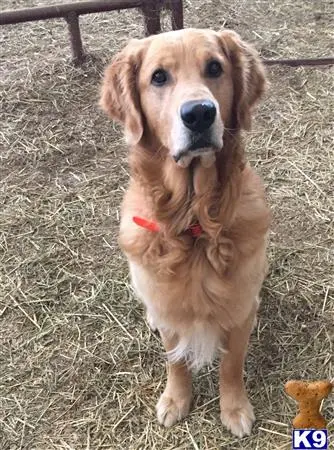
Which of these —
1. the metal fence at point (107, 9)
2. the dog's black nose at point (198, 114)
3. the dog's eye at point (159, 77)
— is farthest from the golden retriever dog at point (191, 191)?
the metal fence at point (107, 9)

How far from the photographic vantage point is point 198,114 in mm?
2156

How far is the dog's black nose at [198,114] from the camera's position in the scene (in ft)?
7.06

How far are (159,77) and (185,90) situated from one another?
0.65ft

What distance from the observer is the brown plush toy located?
2047 mm

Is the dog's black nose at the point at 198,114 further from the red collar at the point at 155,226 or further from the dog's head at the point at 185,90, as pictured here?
the red collar at the point at 155,226

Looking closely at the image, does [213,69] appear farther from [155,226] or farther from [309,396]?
[309,396]

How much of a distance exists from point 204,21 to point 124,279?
3180 mm

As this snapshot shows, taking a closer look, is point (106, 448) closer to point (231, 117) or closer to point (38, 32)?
point (231, 117)

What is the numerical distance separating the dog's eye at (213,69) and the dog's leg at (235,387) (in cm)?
104

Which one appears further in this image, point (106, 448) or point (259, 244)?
point (106, 448)

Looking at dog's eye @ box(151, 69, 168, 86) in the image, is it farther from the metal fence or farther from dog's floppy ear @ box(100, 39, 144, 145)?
the metal fence

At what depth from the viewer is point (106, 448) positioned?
278 cm

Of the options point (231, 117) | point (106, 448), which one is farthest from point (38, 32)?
point (106, 448)

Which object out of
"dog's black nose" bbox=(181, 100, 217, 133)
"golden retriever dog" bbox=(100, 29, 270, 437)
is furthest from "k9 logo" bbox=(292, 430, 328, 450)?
"dog's black nose" bbox=(181, 100, 217, 133)
